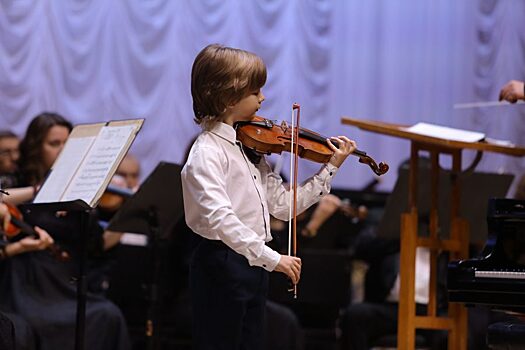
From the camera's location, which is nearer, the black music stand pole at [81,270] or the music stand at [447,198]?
the black music stand pole at [81,270]

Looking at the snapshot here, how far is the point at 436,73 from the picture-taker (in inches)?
261

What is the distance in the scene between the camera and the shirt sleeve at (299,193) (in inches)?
123

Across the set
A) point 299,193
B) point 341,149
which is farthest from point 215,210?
point 341,149

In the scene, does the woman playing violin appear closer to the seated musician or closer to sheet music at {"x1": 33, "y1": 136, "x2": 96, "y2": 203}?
the seated musician

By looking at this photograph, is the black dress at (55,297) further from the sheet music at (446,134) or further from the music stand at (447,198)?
the sheet music at (446,134)

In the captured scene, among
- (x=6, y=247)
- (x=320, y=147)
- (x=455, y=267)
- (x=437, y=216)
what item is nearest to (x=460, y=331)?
(x=437, y=216)

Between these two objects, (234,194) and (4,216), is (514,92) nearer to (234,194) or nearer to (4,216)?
(234,194)

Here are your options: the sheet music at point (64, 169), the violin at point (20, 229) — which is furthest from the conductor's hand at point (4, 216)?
the sheet music at point (64, 169)

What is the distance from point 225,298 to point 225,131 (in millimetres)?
536

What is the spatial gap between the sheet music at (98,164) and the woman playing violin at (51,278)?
70 cm

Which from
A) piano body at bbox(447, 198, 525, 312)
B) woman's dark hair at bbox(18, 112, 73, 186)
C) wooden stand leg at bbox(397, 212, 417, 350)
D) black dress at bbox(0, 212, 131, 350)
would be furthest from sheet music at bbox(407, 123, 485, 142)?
woman's dark hair at bbox(18, 112, 73, 186)

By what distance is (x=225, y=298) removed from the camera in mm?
2973

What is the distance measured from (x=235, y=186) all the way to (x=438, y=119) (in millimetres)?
3854

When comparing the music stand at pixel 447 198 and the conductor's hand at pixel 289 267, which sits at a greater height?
the music stand at pixel 447 198
